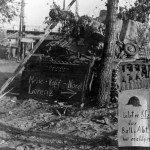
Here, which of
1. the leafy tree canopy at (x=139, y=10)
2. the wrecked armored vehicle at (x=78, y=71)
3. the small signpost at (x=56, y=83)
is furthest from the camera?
the leafy tree canopy at (x=139, y=10)

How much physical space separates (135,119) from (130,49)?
7813mm

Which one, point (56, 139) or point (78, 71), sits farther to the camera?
point (78, 71)

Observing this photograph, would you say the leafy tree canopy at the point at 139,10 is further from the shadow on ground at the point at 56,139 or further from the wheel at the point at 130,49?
the shadow on ground at the point at 56,139

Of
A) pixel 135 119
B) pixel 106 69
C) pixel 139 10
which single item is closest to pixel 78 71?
pixel 106 69

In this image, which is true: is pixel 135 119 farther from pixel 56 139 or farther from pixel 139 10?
pixel 139 10

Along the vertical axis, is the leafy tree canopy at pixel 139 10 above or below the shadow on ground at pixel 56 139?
above

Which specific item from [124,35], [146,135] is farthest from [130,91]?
[124,35]

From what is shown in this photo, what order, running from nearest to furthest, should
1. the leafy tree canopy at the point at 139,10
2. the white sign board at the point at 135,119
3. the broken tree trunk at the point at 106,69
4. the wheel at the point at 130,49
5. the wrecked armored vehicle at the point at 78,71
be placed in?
the white sign board at the point at 135,119 → the broken tree trunk at the point at 106,69 → the wrecked armored vehicle at the point at 78,71 → the wheel at the point at 130,49 → the leafy tree canopy at the point at 139,10

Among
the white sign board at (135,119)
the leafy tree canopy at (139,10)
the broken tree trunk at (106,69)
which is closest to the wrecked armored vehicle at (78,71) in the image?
the broken tree trunk at (106,69)

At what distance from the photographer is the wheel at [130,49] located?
1221 centimetres

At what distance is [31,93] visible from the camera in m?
12.1

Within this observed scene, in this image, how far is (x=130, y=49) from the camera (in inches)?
484

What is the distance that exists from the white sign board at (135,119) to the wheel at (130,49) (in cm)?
748

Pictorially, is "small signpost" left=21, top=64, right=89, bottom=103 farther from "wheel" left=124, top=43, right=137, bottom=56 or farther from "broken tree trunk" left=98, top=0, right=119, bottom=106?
"wheel" left=124, top=43, right=137, bottom=56
